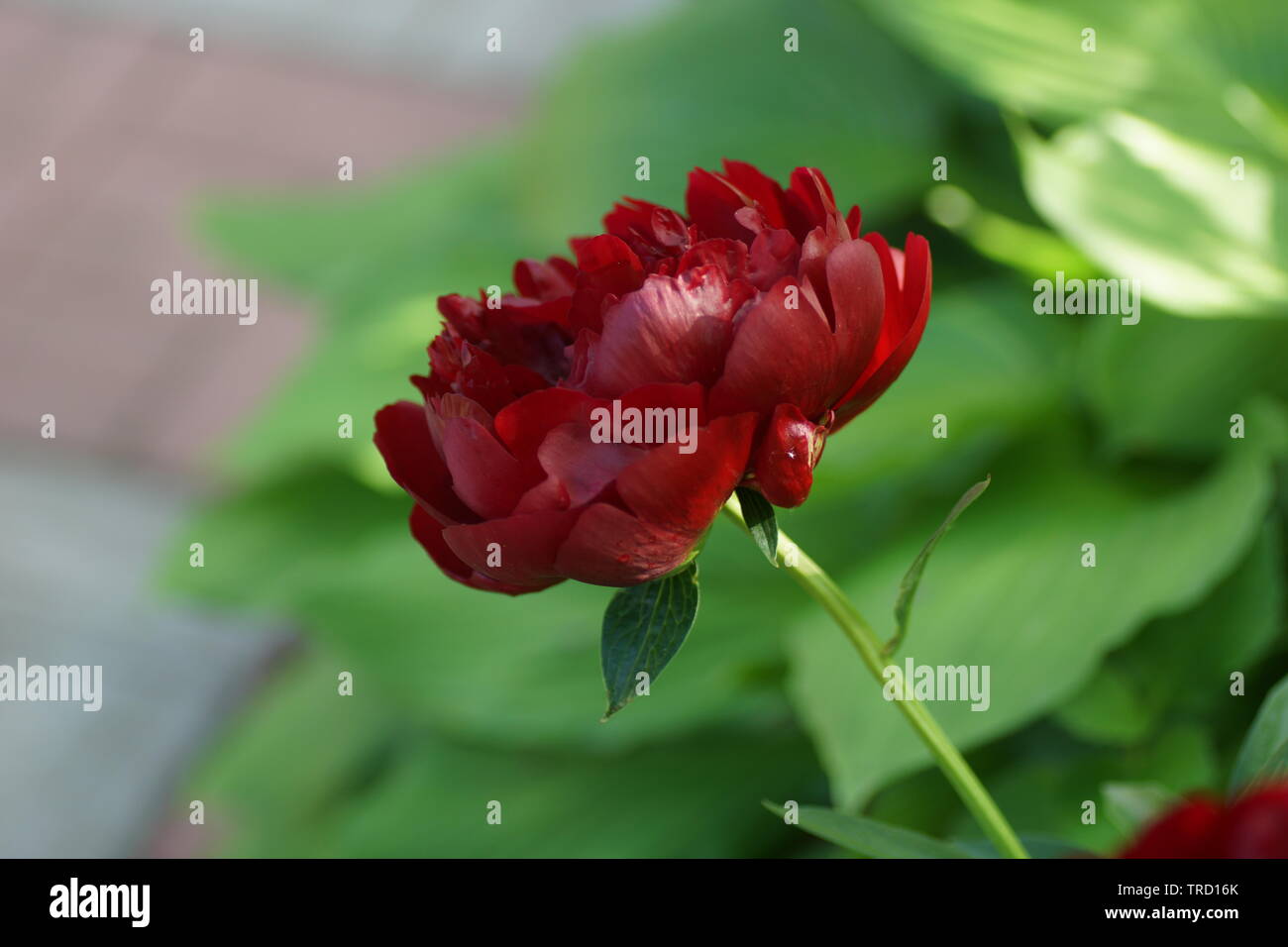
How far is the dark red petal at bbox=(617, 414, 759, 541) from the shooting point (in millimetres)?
235

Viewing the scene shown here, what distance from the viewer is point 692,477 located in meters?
0.24

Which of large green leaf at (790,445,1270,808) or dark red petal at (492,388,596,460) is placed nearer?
dark red petal at (492,388,596,460)

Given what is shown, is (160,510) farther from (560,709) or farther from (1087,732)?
(1087,732)

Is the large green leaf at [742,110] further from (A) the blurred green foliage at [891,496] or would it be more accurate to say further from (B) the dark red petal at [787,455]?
(B) the dark red petal at [787,455]

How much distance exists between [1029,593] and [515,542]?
52 cm

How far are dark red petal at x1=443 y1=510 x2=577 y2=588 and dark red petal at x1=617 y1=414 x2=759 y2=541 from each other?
1 cm

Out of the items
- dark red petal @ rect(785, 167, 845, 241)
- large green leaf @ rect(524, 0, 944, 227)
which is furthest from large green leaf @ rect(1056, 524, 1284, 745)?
dark red petal @ rect(785, 167, 845, 241)

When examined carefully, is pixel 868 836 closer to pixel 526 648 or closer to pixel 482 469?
pixel 482 469

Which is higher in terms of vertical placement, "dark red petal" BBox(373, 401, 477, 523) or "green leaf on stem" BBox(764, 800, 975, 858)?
"dark red petal" BBox(373, 401, 477, 523)

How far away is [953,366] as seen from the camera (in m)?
0.83

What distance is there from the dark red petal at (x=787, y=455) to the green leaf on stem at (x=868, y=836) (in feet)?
0.22

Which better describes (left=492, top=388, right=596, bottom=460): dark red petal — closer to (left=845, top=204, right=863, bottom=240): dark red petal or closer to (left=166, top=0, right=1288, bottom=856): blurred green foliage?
(left=845, top=204, right=863, bottom=240): dark red petal

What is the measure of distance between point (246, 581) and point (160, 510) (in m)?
0.80
